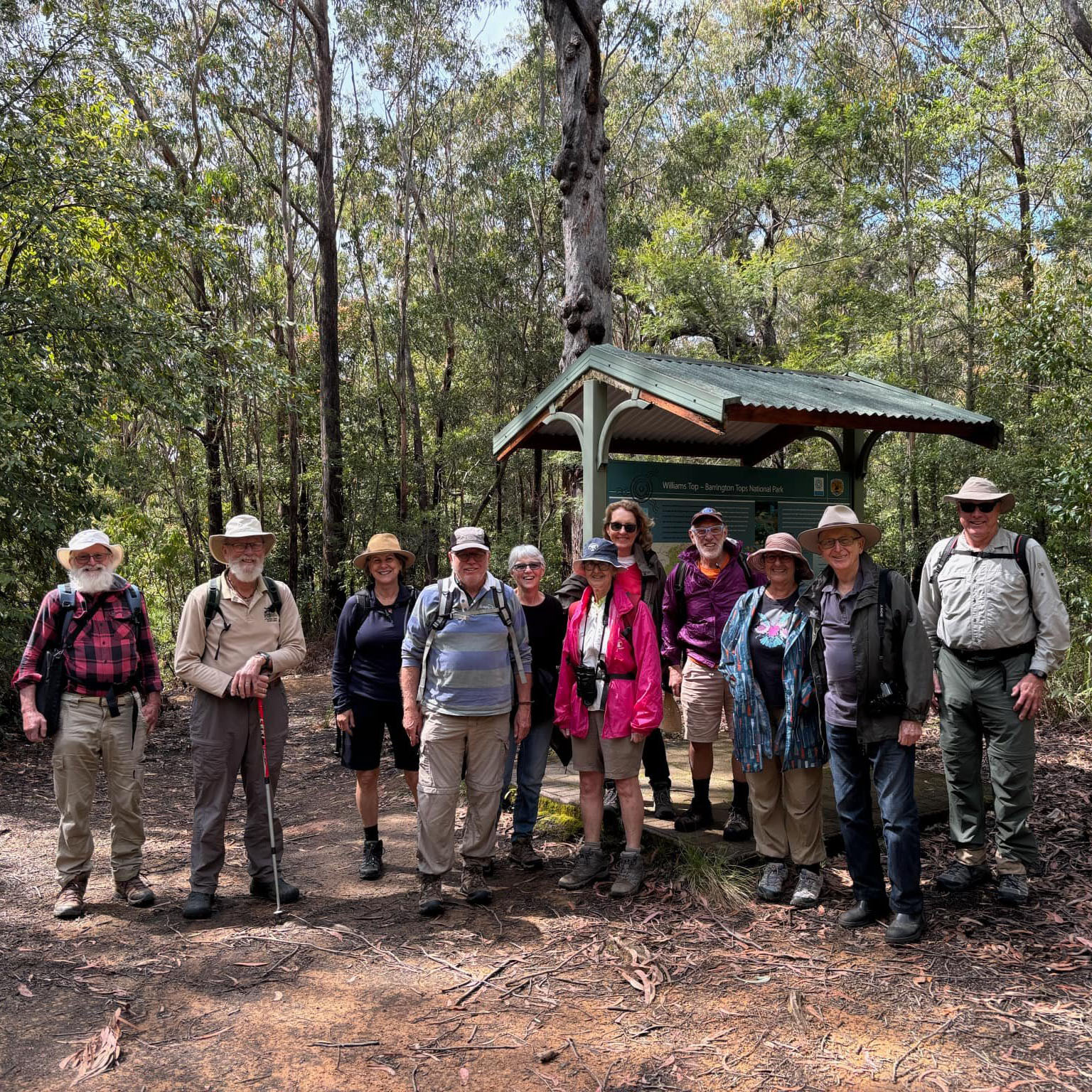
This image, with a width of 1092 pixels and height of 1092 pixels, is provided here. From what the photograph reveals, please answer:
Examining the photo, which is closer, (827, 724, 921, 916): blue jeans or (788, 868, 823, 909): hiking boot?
(827, 724, 921, 916): blue jeans

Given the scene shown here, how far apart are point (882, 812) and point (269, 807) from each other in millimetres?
2907

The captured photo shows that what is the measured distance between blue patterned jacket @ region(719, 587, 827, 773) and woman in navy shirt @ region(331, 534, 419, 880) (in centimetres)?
177

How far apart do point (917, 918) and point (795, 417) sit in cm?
301

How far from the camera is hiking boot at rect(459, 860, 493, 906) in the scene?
14.8 ft

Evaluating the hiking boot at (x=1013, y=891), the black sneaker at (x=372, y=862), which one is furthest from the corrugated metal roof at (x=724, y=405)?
the black sneaker at (x=372, y=862)

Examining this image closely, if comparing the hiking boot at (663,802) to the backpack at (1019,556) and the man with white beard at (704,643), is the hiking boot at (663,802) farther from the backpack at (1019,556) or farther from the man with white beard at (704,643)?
the backpack at (1019,556)

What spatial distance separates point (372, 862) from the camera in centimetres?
500

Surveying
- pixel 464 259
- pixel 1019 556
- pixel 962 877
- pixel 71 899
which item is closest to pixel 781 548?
pixel 1019 556

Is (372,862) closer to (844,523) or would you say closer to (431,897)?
(431,897)

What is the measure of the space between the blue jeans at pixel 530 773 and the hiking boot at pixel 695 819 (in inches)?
32.3

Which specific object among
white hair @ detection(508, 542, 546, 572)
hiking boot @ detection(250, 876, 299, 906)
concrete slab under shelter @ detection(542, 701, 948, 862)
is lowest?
hiking boot @ detection(250, 876, 299, 906)

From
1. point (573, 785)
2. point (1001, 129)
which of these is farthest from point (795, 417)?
point (1001, 129)

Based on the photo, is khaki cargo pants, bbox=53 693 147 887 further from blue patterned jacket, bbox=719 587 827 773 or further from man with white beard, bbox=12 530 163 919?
blue patterned jacket, bbox=719 587 827 773

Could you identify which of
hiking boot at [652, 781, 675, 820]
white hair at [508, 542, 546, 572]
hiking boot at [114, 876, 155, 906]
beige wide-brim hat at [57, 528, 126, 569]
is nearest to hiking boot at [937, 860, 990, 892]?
hiking boot at [652, 781, 675, 820]
